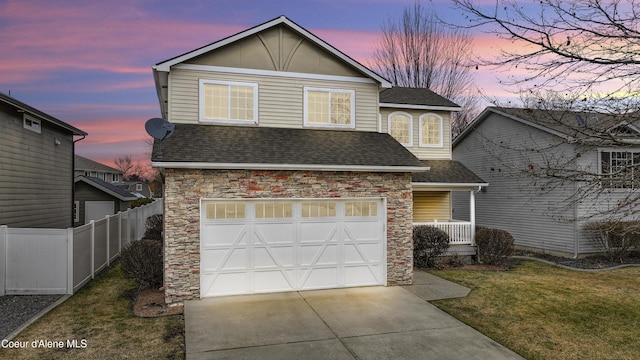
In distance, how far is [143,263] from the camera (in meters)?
9.81

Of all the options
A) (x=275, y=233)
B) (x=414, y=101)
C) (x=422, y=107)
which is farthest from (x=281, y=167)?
(x=414, y=101)

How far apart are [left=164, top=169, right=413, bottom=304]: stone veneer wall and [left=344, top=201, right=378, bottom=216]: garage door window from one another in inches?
10.6

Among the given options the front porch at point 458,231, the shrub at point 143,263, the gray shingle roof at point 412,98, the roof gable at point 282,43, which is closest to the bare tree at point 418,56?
the gray shingle roof at point 412,98

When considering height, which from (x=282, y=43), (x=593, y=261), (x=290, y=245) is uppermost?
(x=282, y=43)

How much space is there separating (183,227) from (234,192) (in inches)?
54.2

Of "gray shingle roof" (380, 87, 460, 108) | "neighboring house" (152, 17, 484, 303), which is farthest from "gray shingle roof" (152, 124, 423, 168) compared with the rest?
"gray shingle roof" (380, 87, 460, 108)

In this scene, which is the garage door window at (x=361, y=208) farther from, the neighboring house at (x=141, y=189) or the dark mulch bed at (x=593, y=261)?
the neighboring house at (x=141, y=189)

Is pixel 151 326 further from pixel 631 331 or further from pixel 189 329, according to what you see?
pixel 631 331

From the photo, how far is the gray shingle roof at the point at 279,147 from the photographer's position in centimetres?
899

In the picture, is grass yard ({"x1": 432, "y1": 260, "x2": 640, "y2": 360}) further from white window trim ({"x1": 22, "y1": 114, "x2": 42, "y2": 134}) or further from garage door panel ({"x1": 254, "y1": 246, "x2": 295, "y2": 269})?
white window trim ({"x1": 22, "y1": 114, "x2": 42, "y2": 134})

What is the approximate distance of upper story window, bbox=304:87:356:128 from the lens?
1143 cm

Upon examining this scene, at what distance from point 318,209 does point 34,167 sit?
11052 mm

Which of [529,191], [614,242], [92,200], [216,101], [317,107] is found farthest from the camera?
[92,200]

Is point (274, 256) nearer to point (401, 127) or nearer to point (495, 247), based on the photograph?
point (495, 247)
